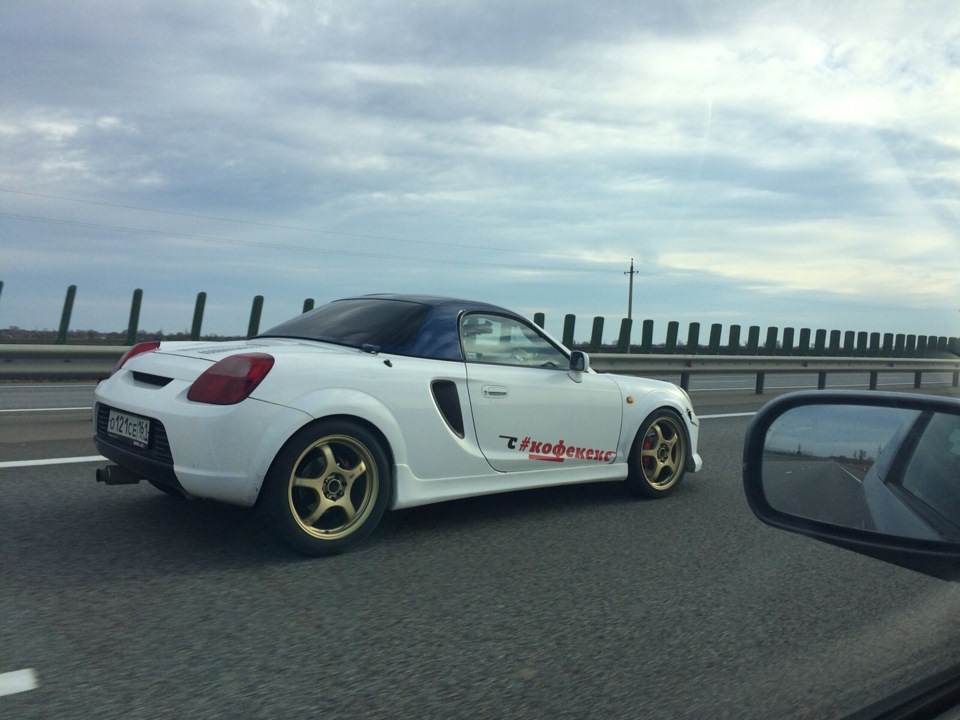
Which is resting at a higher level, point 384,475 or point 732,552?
point 384,475

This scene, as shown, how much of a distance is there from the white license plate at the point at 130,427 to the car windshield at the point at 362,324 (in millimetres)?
1125

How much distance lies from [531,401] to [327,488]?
1544mm

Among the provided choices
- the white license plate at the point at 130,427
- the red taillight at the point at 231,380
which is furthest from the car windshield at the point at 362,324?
the white license plate at the point at 130,427

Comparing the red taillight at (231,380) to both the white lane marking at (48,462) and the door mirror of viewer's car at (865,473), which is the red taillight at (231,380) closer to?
the door mirror of viewer's car at (865,473)

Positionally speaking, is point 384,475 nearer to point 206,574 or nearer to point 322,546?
point 322,546

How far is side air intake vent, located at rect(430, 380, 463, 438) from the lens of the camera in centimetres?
486

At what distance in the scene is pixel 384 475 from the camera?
177 inches

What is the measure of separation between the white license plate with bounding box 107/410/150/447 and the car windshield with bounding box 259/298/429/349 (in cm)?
113

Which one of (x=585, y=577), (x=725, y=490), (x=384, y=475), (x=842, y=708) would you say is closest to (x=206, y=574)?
(x=384, y=475)

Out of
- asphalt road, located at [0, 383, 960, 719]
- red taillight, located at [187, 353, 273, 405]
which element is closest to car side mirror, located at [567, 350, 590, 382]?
asphalt road, located at [0, 383, 960, 719]

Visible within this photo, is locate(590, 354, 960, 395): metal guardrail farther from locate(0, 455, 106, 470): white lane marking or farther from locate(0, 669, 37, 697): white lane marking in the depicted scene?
locate(0, 669, 37, 697): white lane marking

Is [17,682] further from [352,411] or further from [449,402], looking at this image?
[449,402]

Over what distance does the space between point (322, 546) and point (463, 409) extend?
1.16 m

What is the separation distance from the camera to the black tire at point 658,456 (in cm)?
613
